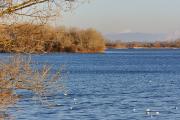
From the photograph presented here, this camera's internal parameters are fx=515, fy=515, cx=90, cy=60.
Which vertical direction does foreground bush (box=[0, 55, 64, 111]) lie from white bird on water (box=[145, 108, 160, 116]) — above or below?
above

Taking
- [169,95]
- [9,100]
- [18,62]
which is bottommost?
[169,95]

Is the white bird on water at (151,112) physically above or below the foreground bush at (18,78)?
below

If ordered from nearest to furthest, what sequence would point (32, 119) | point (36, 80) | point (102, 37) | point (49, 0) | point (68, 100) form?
1. point (49, 0)
2. point (36, 80)
3. point (32, 119)
4. point (68, 100)
5. point (102, 37)

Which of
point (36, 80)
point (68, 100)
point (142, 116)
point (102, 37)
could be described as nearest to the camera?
point (36, 80)

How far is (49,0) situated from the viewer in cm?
699

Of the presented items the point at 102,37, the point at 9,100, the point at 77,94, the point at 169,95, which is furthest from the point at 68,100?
the point at 102,37

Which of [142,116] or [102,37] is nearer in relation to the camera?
[142,116]

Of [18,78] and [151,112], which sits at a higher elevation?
[18,78]

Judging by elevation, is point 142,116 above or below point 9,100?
below

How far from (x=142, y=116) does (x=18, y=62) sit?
15775 mm

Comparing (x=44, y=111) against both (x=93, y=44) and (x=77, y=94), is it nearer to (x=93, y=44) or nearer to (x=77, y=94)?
(x=77, y=94)

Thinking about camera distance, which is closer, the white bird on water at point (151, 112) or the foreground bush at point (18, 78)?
the foreground bush at point (18, 78)

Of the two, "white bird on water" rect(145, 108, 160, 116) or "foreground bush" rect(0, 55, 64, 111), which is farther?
"white bird on water" rect(145, 108, 160, 116)

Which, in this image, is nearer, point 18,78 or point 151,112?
point 18,78
